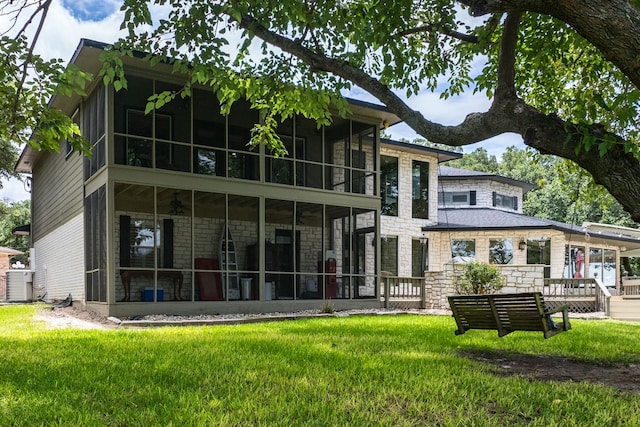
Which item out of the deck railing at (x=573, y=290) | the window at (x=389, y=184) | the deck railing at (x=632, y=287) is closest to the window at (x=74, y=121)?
the window at (x=389, y=184)

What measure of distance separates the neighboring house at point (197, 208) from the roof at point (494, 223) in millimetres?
4506

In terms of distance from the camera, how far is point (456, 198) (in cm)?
2386

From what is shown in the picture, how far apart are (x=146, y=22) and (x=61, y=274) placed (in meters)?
12.5

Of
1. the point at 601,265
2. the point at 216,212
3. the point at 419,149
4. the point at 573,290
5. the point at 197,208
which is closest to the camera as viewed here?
the point at 197,208

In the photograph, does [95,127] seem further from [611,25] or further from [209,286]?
[611,25]

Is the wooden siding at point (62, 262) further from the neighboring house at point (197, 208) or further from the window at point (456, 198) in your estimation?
the window at point (456, 198)

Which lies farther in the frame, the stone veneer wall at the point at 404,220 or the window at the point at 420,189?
the window at the point at 420,189

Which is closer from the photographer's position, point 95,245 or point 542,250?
point 95,245

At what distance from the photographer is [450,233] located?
20203 mm

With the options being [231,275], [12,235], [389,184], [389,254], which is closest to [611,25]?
[231,275]

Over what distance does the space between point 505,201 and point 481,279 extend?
10.1 meters

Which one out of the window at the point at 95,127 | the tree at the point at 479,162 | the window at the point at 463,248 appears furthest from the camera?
the tree at the point at 479,162

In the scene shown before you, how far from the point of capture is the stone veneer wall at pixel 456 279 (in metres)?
16.2

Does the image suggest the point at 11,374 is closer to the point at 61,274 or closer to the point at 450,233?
the point at 61,274
